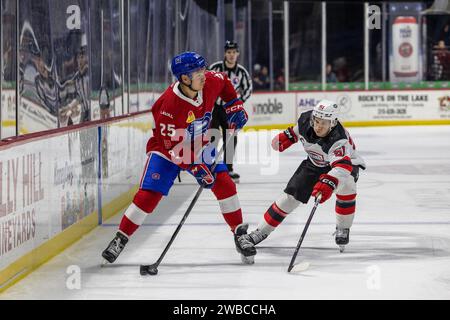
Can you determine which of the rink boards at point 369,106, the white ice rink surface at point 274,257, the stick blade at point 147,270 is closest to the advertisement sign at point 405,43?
the rink boards at point 369,106

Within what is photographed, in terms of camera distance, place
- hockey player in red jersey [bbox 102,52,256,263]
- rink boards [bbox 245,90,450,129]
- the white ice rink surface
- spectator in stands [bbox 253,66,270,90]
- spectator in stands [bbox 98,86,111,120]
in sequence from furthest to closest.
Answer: spectator in stands [bbox 253,66,270,90]
rink boards [bbox 245,90,450,129]
spectator in stands [bbox 98,86,111,120]
hockey player in red jersey [bbox 102,52,256,263]
the white ice rink surface

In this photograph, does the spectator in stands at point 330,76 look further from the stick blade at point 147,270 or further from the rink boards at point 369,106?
the stick blade at point 147,270

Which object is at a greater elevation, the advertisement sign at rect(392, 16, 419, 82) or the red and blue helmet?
the advertisement sign at rect(392, 16, 419, 82)

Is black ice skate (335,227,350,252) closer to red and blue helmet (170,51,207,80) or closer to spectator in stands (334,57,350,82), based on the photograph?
red and blue helmet (170,51,207,80)

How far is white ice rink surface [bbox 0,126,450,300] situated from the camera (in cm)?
439

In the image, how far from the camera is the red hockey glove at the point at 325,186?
495 cm

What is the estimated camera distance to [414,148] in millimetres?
13281

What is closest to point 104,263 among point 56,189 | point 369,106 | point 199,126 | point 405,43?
point 56,189

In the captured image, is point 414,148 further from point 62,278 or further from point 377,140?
point 62,278

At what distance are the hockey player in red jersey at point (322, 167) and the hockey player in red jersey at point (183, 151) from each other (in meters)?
0.27

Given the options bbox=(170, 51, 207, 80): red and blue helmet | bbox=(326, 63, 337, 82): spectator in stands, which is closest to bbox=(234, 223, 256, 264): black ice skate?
bbox=(170, 51, 207, 80): red and blue helmet

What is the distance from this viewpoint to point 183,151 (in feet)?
16.3

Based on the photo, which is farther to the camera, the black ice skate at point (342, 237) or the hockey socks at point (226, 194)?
the black ice skate at point (342, 237)
